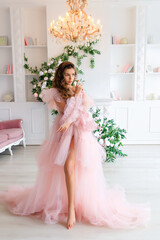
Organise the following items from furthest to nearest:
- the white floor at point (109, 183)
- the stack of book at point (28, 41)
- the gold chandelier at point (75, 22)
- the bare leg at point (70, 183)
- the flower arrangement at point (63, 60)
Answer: the stack of book at point (28, 41) → the flower arrangement at point (63, 60) → the gold chandelier at point (75, 22) → the bare leg at point (70, 183) → the white floor at point (109, 183)

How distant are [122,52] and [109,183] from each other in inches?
126

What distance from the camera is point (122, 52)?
5.13 metres

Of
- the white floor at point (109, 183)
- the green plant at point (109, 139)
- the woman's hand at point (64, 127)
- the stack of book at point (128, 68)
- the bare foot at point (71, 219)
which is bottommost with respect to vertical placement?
the white floor at point (109, 183)

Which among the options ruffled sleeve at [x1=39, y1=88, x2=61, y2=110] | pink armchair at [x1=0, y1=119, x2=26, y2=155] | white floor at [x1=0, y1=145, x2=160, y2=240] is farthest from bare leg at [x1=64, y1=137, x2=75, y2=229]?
pink armchair at [x1=0, y1=119, x2=26, y2=155]

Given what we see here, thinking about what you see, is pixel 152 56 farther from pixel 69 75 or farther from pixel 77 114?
pixel 77 114

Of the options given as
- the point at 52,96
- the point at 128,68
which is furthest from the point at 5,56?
the point at 52,96

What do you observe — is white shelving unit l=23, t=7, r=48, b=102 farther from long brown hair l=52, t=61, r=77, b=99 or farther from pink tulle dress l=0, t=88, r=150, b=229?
pink tulle dress l=0, t=88, r=150, b=229

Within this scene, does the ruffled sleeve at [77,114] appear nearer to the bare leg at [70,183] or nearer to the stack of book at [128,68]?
the bare leg at [70,183]

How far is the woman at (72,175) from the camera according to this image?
2.07 meters

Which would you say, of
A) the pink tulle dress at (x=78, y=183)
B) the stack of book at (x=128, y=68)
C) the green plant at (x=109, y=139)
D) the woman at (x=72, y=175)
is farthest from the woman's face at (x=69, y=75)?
the stack of book at (x=128, y=68)

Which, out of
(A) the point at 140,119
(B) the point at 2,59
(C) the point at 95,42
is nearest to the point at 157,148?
(A) the point at 140,119

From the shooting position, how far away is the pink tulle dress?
6.81ft

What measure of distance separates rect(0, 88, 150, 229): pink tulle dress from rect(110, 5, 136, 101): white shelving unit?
3.10 m

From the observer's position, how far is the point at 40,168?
232 cm
